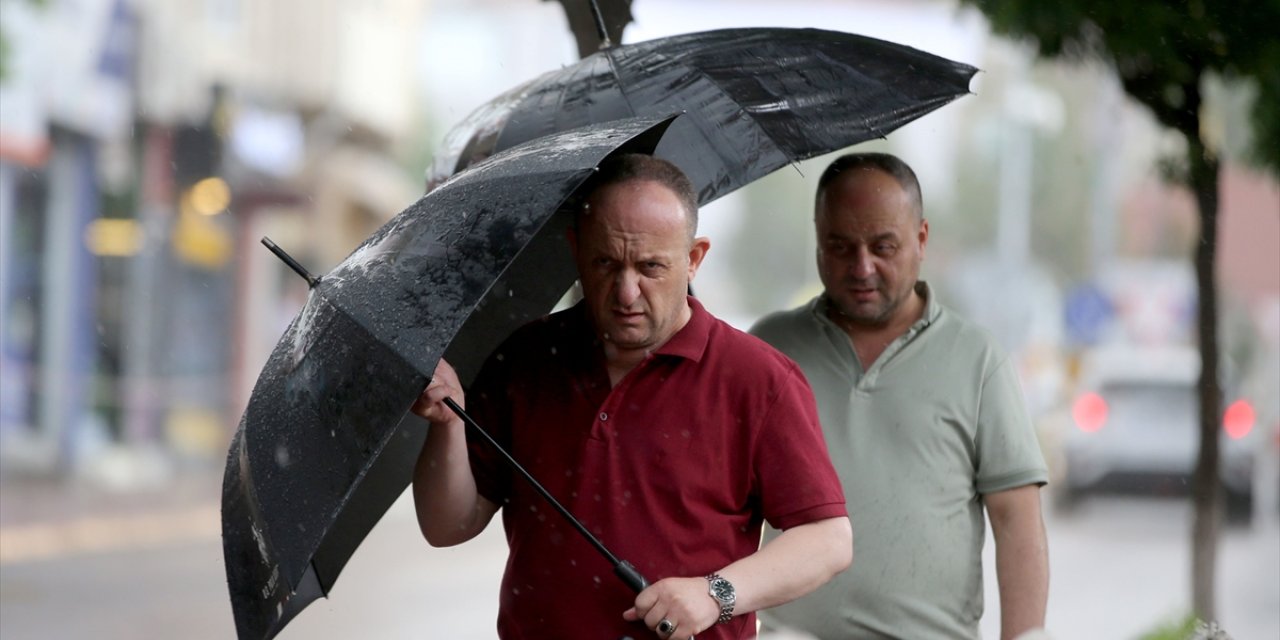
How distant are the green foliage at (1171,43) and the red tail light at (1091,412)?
45.8 feet

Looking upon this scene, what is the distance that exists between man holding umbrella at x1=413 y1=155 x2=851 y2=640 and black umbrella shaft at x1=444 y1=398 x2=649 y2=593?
1.2 inches

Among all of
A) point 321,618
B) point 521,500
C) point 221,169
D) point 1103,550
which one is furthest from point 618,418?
point 221,169

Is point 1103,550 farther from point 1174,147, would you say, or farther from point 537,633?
point 537,633

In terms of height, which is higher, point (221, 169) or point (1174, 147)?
point (221, 169)

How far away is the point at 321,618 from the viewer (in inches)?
529

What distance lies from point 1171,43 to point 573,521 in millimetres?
3971

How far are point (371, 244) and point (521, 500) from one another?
21.6 inches

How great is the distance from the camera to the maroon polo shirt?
9.70ft

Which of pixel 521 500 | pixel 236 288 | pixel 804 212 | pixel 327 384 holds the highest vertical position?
pixel 804 212

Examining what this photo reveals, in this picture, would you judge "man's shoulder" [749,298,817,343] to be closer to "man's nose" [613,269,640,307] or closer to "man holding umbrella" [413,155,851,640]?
"man holding umbrella" [413,155,851,640]

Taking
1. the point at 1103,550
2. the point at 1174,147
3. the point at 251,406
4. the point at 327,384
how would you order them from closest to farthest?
the point at 327,384, the point at 251,406, the point at 1174,147, the point at 1103,550

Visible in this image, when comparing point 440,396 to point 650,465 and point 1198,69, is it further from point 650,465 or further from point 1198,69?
point 1198,69

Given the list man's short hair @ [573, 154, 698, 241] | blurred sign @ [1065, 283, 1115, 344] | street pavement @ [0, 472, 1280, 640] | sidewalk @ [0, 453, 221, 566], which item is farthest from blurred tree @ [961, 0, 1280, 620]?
blurred sign @ [1065, 283, 1115, 344]

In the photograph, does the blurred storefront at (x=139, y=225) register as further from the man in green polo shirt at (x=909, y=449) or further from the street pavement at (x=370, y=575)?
the man in green polo shirt at (x=909, y=449)
